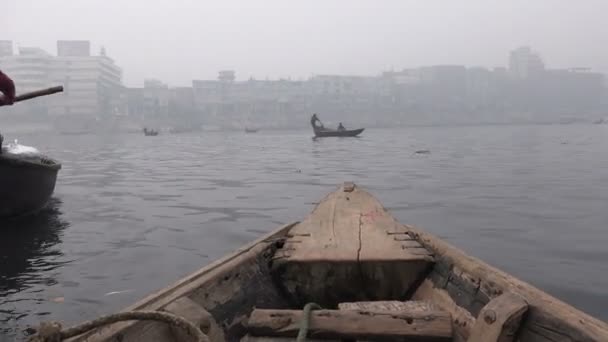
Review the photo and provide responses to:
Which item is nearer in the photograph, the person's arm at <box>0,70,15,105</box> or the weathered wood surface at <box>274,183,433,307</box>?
the weathered wood surface at <box>274,183,433,307</box>

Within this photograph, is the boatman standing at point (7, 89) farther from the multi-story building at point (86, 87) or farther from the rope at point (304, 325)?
the multi-story building at point (86, 87)

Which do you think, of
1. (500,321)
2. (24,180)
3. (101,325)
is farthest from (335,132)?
(101,325)

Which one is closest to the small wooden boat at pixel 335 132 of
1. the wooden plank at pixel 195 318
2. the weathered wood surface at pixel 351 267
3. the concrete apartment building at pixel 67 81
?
the weathered wood surface at pixel 351 267

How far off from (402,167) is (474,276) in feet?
57.7

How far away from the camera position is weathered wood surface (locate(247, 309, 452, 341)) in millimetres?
2621

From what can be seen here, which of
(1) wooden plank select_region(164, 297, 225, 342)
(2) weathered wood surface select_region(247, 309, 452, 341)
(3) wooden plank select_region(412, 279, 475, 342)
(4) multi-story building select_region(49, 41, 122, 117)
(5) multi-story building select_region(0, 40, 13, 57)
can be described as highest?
(5) multi-story building select_region(0, 40, 13, 57)

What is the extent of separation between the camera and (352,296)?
3713mm

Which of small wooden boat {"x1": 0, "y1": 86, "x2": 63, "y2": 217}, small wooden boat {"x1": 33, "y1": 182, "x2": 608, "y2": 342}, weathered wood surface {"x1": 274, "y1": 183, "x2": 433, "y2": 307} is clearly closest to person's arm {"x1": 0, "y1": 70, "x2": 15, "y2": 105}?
small wooden boat {"x1": 0, "y1": 86, "x2": 63, "y2": 217}

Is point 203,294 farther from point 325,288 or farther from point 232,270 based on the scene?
point 325,288

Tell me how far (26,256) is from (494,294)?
6.44m

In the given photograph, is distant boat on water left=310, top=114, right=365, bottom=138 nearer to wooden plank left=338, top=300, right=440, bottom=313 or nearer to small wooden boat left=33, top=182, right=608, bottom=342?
small wooden boat left=33, top=182, right=608, bottom=342

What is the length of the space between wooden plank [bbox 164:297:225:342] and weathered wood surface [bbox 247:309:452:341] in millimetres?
313

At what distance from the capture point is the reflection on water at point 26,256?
16.6 ft

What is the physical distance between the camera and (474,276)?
317cm
